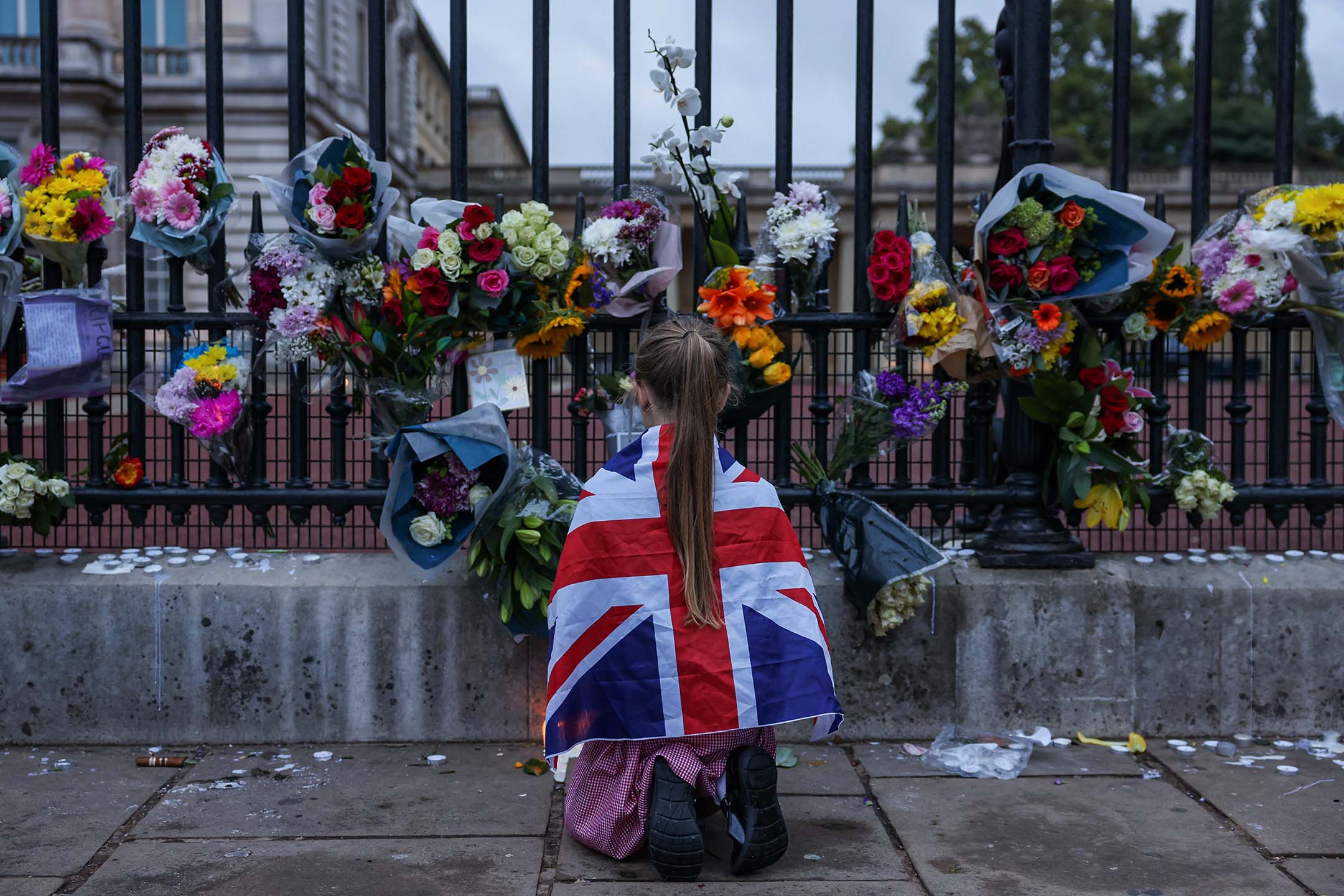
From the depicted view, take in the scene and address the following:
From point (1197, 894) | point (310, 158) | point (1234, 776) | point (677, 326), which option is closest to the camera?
point (1197, 894)

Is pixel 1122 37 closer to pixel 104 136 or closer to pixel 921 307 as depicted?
pixel 921 307

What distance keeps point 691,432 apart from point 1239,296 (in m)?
2.11

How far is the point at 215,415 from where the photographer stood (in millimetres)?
3850

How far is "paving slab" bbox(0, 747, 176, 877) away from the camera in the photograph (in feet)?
9.66

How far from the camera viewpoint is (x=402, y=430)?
12.1 ft

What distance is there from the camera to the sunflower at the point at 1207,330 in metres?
3.91

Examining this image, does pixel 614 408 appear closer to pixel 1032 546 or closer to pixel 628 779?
pixel 628 779

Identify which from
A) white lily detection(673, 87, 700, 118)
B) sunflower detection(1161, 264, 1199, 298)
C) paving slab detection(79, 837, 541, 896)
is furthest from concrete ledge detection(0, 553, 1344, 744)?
white lily detection(673, 87, 700, 118)

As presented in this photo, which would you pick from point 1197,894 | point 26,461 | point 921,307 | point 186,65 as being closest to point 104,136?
point 186,65

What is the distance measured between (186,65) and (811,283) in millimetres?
19331

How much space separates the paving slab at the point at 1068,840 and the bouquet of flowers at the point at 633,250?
1740 millimetres

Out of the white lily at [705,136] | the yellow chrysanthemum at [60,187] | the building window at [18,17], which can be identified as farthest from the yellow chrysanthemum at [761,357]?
the building window at [18,17]

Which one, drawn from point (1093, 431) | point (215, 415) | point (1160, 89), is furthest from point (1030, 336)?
point (1160, 89)

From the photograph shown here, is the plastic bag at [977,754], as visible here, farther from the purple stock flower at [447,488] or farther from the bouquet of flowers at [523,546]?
the purple stock flower at [447,488]
